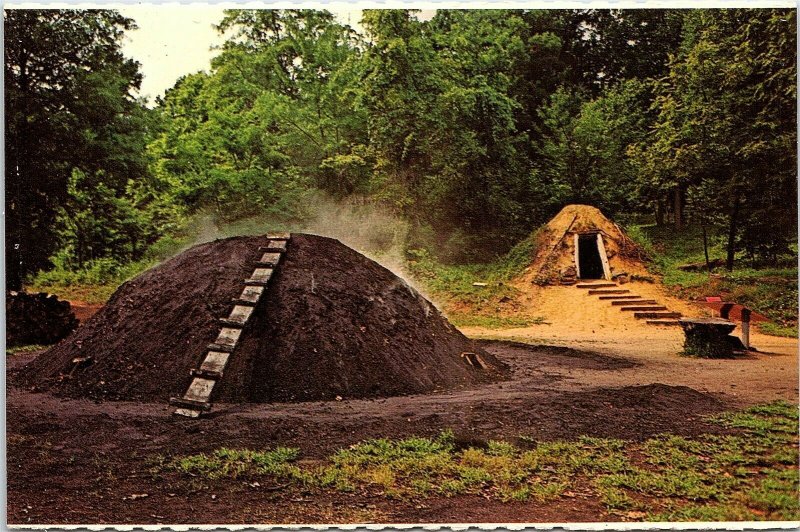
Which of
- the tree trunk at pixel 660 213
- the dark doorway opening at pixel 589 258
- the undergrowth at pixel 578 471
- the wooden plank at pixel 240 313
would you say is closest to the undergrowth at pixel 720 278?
the tree trunk at pixel 660 213

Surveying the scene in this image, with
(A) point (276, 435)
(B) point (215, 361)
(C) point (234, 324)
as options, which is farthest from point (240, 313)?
(A) point (276, 435)

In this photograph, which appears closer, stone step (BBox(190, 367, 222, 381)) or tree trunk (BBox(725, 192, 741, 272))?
stone step (BBox(190, 367, 222, 381))

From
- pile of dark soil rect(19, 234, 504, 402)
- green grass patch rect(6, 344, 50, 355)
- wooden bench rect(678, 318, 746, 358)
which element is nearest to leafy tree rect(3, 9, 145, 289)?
green grass patch rect(6, 344, 50, 355)

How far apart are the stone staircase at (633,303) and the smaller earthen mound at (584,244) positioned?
0.41 feet

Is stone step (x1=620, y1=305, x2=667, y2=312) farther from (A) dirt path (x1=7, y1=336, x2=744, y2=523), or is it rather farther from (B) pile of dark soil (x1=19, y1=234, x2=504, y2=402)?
(B) pile of dark soil (x1=19, y1=234, x2=504, y2=402)

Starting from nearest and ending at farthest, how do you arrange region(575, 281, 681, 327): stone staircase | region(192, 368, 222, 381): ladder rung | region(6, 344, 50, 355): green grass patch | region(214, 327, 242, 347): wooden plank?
region(192, 368, 222, 381): ladder rung → region(214, 327, 242, 347): wooden plank → region(575, 281, 681, 327): stone staircase → region(6, 344, 50, 355): green grass patch

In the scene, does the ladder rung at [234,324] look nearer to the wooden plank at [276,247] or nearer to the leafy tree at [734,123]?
the wooden plank at [276,247]

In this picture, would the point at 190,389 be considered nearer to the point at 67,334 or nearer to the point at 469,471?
the point at 67,334

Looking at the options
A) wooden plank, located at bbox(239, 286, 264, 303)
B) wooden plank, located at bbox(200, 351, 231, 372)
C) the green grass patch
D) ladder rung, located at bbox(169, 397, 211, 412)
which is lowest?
ladder rung, located at bbox(169, 397, 211, 412)

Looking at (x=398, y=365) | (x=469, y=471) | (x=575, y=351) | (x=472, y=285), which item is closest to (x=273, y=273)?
(x=398, y=365)

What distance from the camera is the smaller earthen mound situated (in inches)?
233

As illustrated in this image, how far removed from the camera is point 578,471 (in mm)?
4836

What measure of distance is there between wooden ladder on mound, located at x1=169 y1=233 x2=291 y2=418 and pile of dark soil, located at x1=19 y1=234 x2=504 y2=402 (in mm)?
85

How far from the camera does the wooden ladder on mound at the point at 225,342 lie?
5.22 m
